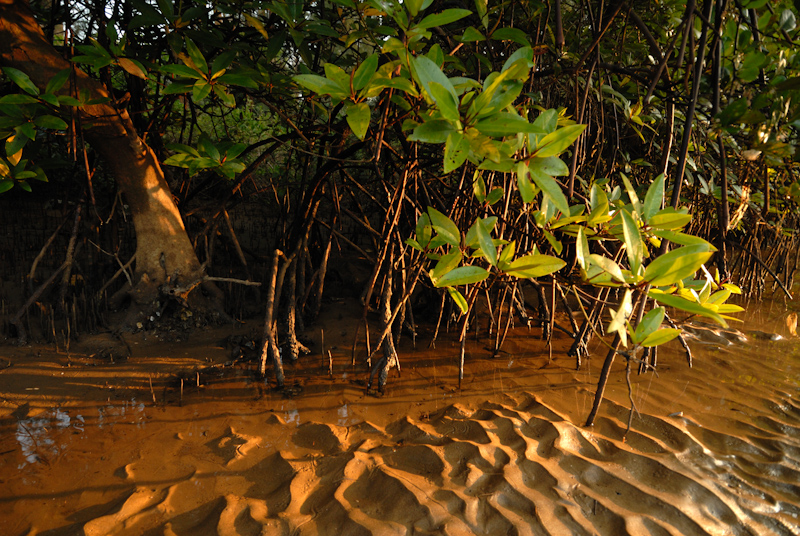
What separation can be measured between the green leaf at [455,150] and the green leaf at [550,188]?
205 millimetres

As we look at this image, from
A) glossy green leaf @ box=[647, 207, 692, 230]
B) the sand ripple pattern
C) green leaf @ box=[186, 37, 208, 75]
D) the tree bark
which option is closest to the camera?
glossy green leaf @ box=[647, 207, 692, 230]

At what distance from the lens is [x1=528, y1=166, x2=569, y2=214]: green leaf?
1193 mm

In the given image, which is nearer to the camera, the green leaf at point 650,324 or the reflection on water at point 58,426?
the green leaf at point 650,324

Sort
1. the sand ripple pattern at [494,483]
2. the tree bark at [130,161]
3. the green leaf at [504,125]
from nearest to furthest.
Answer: the green leaf at [504,125]
the sand ripple pattern at [494,483]
the tree bark at [130,161]

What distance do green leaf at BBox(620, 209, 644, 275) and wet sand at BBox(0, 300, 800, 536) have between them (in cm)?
84

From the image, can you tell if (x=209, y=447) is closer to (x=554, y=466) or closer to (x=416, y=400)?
(x=416, y=400)

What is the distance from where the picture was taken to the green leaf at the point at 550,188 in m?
1.19

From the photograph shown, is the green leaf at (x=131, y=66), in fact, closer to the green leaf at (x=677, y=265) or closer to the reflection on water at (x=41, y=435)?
the reflection on water at (x=41, y=435)

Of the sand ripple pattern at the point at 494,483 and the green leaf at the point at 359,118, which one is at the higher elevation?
the green leaf at the point at 359,118

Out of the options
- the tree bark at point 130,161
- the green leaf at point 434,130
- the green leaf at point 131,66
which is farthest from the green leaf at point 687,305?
the tree bark at point 130,161

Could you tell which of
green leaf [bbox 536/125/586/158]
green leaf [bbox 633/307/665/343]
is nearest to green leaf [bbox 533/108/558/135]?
green leaf [bbox 536/125/586/158]

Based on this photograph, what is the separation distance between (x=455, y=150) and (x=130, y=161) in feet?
7.53

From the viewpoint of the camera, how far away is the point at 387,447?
1.87 m

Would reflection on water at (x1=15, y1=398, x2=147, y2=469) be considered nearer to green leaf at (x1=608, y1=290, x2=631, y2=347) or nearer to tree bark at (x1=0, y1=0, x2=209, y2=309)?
tree bark at (x1=0, y1=0, x2=209, y2=309)
